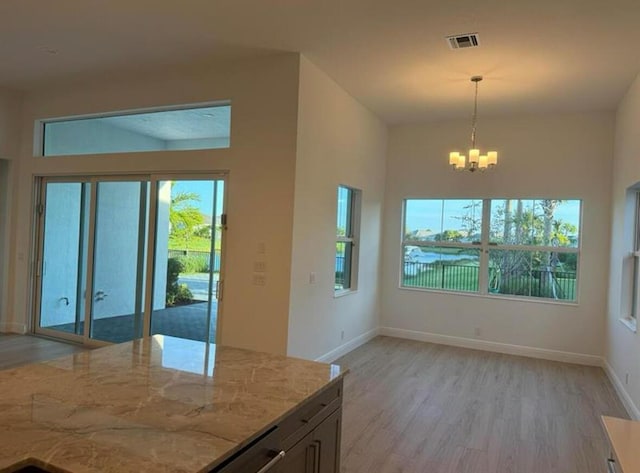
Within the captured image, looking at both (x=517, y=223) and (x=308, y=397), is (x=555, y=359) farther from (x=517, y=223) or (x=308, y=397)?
(x=308, y=397)

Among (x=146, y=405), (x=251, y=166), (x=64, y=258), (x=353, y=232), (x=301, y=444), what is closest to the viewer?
(x=146, y=405)

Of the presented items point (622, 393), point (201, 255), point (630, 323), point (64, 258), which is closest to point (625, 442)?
point (630, 323)

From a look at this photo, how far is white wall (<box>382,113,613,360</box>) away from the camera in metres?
5.66

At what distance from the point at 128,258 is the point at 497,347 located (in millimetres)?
4927

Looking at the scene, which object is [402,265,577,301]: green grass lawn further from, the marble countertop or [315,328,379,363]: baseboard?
the marble countertop

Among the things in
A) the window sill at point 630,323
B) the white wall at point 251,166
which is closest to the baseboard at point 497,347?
the window sill at point 630,323

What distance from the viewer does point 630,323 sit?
14.2 ft

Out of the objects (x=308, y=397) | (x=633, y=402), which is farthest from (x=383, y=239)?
(x=308, y=397)

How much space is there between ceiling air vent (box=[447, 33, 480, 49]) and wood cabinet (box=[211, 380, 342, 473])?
3075 mm

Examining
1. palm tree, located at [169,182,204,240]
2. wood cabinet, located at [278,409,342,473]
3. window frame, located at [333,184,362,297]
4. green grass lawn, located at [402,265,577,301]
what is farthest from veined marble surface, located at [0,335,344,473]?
green grass lawn, located at [402,265,577,301]

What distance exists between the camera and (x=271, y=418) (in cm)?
143

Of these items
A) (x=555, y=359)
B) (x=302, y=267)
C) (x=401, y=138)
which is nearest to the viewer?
(x=302, y=267)

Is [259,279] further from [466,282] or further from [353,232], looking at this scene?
[466,282]

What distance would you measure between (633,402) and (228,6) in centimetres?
477
